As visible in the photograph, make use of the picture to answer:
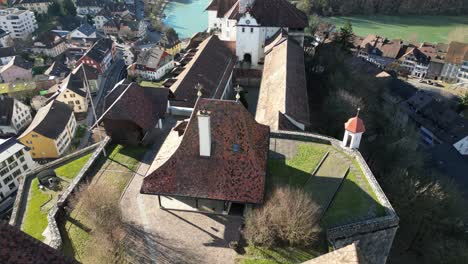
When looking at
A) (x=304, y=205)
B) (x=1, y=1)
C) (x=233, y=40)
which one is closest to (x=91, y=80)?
(x=233, y=40)

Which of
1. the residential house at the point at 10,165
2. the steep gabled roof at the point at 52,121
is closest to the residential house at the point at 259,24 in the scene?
the steep gabled roof at the point at 52,121

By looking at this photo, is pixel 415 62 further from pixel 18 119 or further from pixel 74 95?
pixel 18 119

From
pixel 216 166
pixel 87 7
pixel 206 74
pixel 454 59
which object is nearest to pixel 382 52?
pixel 454 59

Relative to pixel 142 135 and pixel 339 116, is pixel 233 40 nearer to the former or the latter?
pixel 339 116

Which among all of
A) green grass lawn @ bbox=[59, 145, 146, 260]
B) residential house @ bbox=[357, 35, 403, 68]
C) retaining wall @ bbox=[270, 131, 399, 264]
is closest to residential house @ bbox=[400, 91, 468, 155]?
residential house @ bbox=[357, 35, 403, 68]

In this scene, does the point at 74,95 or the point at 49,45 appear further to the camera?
the point at 49,45

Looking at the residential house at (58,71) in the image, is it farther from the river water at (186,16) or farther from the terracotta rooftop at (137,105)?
the terracotta rooftop at (137,105)

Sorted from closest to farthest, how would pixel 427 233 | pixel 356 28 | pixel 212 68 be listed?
pixel 427 233, pixel 212 68, pixel 356 28
